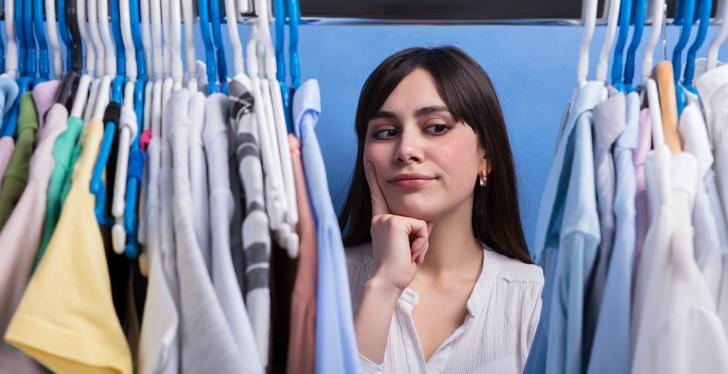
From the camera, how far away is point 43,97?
80 cm

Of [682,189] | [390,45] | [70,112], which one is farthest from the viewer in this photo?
[390,45]

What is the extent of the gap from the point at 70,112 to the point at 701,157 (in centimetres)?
64

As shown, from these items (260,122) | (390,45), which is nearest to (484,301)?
(390,45)

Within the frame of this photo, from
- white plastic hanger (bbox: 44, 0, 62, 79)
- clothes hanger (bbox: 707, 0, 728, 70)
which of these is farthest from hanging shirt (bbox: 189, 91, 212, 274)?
clothes hanger (bbox: 707, 0, 728, 70)

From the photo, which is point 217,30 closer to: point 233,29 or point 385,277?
point 233,29

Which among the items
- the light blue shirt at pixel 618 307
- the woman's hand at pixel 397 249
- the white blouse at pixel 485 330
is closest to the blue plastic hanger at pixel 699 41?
the light blue shirt at pixel 618 307

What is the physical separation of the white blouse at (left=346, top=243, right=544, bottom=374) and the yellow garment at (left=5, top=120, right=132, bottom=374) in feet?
2.13

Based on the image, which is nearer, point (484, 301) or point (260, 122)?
point (260, 122)

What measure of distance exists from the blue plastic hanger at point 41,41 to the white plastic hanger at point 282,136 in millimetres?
247

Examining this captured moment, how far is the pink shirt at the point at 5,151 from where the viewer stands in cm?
74

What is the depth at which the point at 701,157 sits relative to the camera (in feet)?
2.44

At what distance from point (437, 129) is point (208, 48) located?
0.52 metres

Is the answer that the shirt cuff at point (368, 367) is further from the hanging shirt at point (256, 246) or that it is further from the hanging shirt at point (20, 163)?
the hanging shirt at point (20, 163)

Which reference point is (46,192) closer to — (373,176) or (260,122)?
(260,122)
